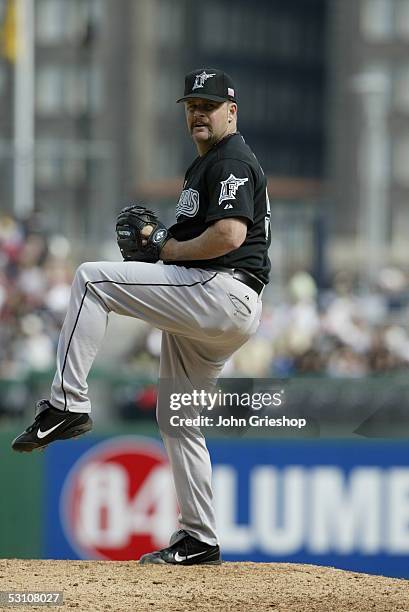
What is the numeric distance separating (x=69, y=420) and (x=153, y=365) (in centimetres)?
775

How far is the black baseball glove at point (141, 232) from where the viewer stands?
20.4 ft

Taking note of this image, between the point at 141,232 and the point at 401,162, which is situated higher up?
the point at 401,162

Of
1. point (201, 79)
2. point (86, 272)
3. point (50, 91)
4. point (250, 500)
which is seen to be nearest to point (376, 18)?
point (50, 91)

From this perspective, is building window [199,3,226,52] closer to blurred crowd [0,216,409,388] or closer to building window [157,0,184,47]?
building window [157,0,184,47]

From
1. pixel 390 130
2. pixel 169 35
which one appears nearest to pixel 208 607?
pixel 390 130

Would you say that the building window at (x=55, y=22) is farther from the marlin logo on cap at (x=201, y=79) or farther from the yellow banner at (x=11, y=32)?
the marlin logo on cap at (x=201, y=79)

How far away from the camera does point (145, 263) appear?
6234 millimetres

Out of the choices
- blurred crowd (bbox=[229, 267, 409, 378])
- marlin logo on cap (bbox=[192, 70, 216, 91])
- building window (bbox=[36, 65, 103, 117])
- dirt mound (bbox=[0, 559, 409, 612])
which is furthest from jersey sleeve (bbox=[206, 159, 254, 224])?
building window (bbox=[36, 65, 103, 117])

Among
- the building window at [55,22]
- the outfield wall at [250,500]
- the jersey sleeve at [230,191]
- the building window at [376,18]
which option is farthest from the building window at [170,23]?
the jersey sleeve at [230,191]

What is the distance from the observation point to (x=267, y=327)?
50.9 feet

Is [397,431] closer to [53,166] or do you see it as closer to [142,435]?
[142,435]

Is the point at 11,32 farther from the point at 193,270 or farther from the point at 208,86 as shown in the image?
the point at 193,270

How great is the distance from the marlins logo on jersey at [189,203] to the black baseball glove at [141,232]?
0.12 metres

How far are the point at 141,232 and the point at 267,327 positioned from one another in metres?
9.36
